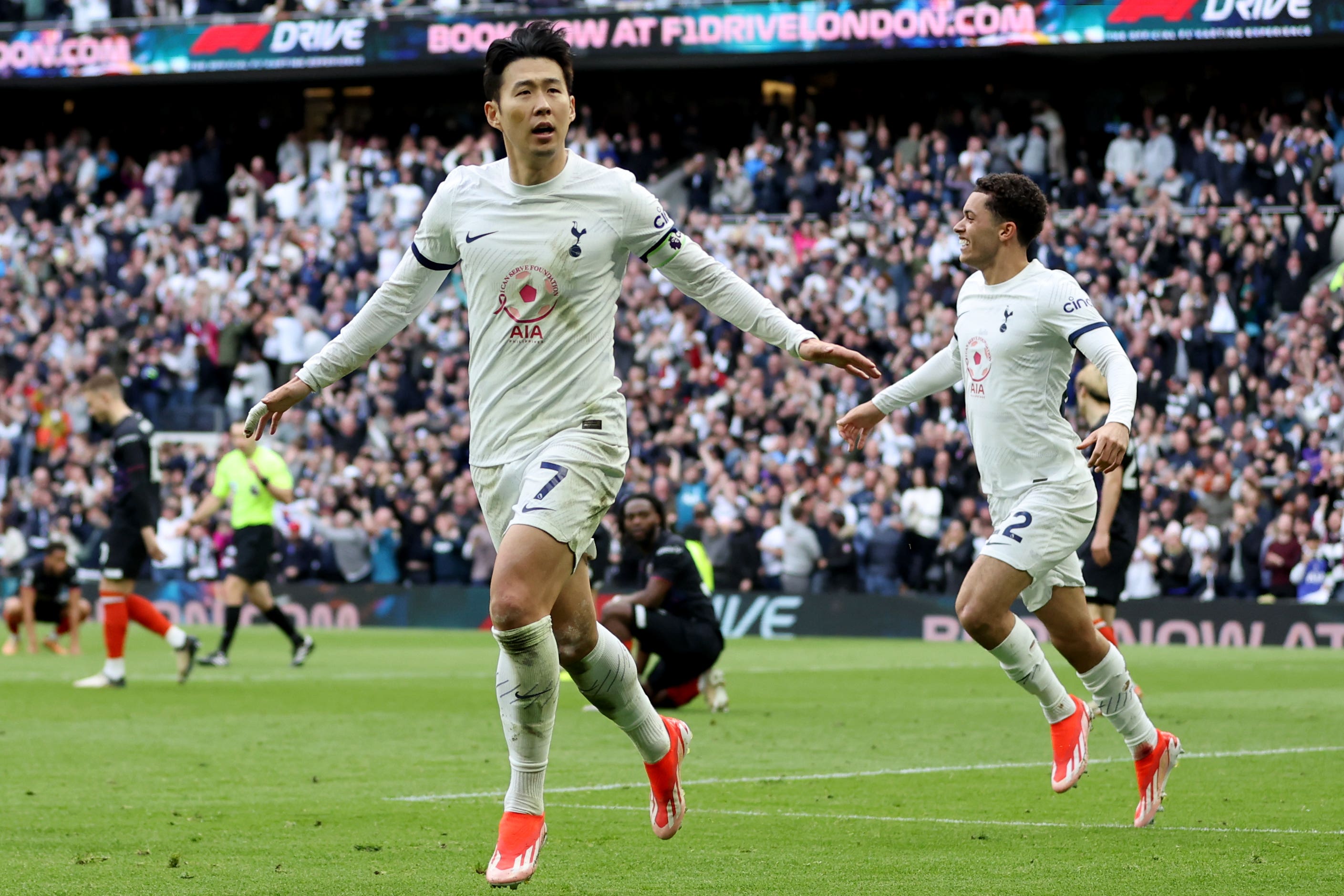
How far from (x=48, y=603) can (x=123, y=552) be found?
20.3 ft

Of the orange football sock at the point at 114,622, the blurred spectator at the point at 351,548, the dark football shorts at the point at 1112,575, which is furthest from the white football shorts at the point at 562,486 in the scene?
the blurred spectator at the point at 351,548

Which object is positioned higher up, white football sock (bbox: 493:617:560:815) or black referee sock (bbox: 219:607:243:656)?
white football sock (bbox: 493:617:560:815)

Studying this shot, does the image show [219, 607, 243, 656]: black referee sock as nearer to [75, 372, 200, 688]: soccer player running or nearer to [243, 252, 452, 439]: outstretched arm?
[75, 372, 200, 688]: soccer player running

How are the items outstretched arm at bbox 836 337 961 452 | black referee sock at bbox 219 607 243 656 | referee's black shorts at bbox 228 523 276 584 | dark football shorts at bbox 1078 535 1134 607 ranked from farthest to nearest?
black referee sock at bbox 219 607 243 656, referee's black shorts at bbox 228 523 276 584, dark football shorts at bbox 1078 535 1134 607, outstretched arm at bbox 836 337 961 452

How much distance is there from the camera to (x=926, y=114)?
105ft

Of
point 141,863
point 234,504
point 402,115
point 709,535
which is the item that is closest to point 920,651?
point 709,535

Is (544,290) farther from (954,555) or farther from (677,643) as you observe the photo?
(954,555)

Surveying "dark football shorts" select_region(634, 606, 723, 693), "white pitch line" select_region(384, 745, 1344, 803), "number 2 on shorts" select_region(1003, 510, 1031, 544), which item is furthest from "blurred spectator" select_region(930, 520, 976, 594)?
"number 2 on shorts" select_region(1003, 510, 1031, 544)

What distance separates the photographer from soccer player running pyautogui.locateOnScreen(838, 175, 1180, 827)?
8000mm

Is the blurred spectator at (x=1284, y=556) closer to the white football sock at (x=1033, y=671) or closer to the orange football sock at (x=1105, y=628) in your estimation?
the orange football sock at (x=1105, y=628)

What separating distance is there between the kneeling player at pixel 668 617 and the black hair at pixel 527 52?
6.50 m

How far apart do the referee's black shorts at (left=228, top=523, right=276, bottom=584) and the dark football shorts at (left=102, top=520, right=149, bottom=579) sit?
1.91 metres

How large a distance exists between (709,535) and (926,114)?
33.5 feet

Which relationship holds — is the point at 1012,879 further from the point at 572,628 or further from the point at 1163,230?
the point at 1163,230
